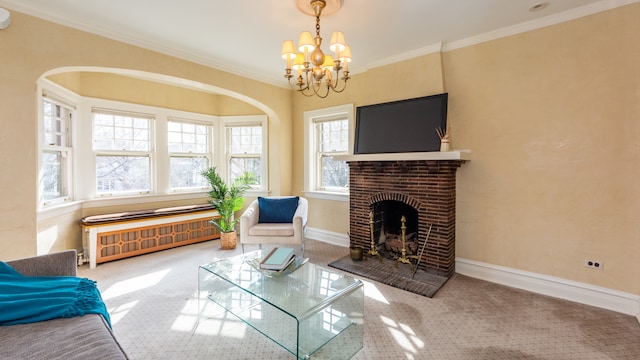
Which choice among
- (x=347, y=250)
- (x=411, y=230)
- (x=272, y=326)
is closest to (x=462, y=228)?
(x=411, y=230)

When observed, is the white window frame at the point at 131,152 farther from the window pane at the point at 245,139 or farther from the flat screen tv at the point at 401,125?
the flat screen tv at the point at 401,125

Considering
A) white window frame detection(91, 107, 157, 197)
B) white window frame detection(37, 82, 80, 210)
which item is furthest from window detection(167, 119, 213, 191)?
white window frame detection(37, 82, 80, 210)

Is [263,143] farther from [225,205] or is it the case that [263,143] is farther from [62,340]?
[62,340]

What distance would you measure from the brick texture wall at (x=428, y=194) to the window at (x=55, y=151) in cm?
392

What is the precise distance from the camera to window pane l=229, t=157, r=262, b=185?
5281 mm

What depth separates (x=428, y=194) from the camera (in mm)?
3330

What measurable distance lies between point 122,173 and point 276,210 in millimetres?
2476

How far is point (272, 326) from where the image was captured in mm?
2283

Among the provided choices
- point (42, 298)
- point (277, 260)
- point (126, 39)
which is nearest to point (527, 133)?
point (277, 260)

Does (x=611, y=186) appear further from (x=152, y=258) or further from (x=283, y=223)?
(x=152, y=258)

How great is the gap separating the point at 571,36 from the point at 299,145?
12.2 ft

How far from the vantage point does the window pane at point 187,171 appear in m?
4.86

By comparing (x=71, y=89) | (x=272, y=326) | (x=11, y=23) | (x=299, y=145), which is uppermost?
(x=11, y=23)

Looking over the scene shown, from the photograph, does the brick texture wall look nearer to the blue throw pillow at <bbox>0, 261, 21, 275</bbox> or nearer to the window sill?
the window sill
